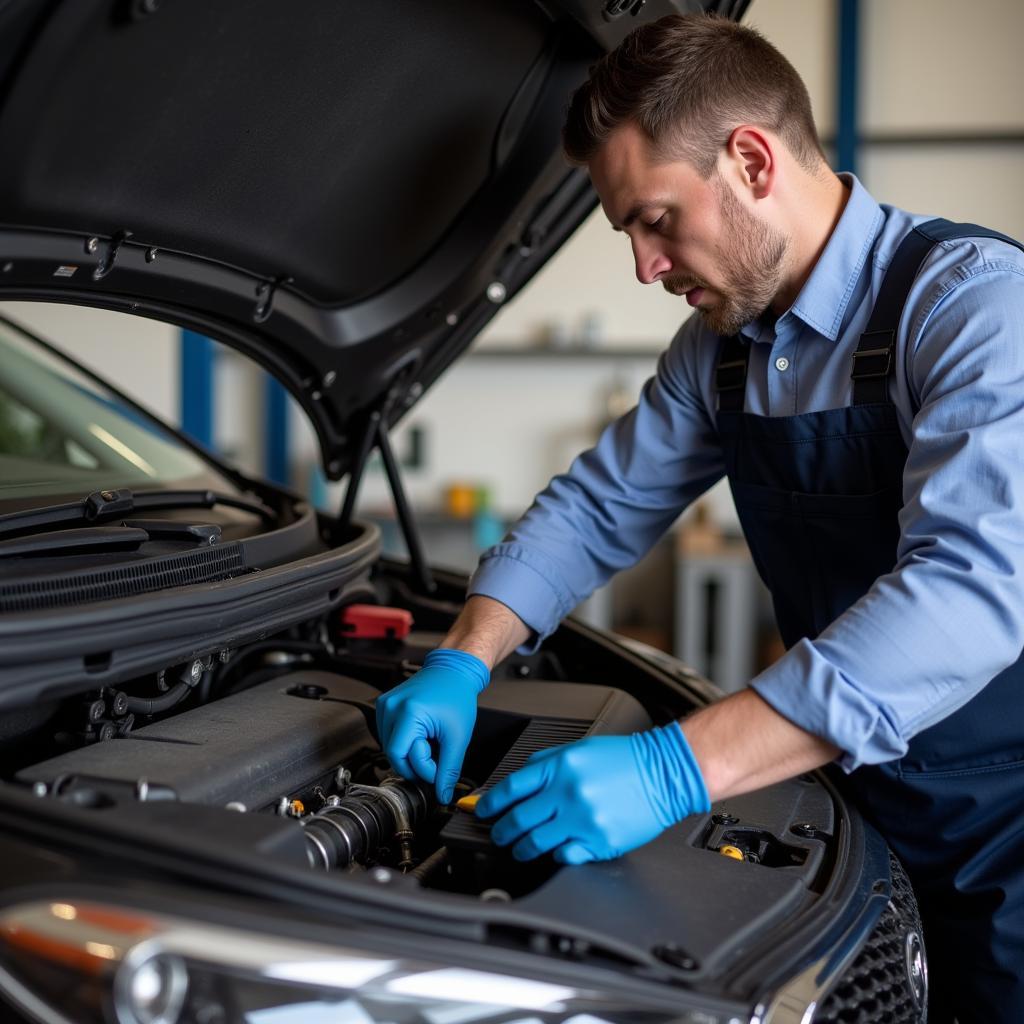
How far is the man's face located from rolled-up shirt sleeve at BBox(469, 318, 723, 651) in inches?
7.6

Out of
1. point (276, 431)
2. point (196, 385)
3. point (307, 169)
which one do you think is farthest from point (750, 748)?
point (276, 431)

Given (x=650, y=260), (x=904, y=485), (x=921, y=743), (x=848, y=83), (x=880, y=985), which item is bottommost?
(x=880, y=985)

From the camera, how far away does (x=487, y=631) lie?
4.58 feet

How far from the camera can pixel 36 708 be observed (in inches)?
42.4

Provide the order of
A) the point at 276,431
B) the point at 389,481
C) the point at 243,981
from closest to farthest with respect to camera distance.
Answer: the point at 243,981, the point at 389,481, the point at 276,431

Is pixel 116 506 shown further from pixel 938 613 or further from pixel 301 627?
pixel 938 613

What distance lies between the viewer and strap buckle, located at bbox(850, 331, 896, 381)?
3.91 feet

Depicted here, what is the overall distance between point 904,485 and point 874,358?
0.19m

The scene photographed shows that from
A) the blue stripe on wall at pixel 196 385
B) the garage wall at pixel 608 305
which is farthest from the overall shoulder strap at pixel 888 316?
the blue stripe on wall at pixel 196 385

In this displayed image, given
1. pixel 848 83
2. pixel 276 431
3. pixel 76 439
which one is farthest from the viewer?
pixel 276 431

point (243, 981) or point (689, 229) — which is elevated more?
point (689, 229)

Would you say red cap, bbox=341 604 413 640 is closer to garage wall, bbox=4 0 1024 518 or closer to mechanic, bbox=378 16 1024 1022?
mechanic, bbox=378 16 1024 1022

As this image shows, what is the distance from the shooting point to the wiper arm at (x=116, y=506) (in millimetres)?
1163

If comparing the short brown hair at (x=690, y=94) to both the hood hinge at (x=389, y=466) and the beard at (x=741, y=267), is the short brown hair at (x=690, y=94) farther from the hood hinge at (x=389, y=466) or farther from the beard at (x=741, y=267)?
the hood hinge at (x=389, y=466)
